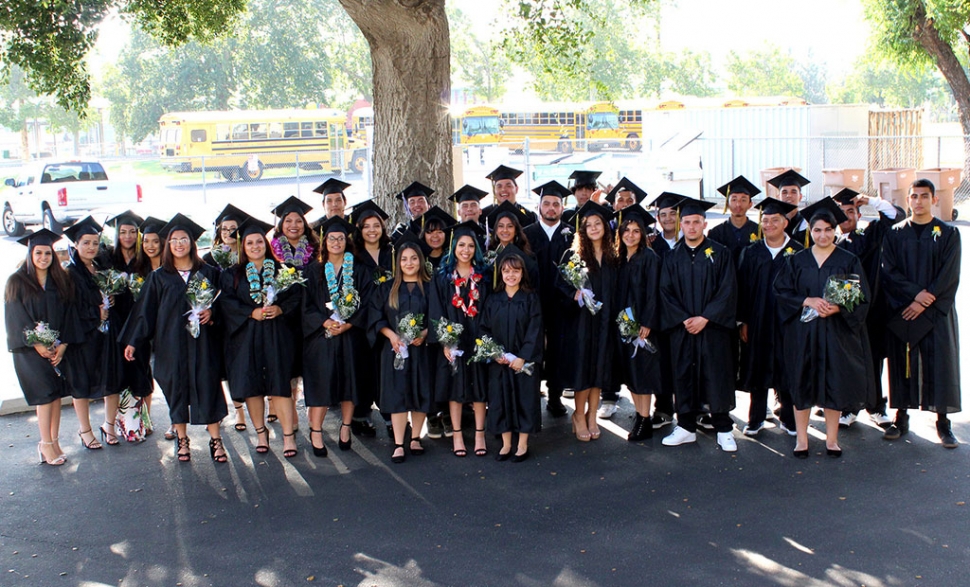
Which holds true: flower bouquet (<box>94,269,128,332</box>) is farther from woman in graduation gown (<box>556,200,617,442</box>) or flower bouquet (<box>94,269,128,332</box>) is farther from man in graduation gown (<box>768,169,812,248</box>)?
man in graduation gown (<box>768,169,812,248</box>)

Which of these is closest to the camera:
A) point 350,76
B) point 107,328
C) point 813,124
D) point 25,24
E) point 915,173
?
point 107,328

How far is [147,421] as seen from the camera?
26.1ft

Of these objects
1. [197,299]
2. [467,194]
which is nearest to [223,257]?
[197,299]

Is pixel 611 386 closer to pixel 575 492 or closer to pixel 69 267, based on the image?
pixel 575 492

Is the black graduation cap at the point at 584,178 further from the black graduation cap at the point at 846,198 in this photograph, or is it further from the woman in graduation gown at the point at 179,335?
the woman in graduation gown at the point at 179,335

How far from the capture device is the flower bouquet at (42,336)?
23.0 ft

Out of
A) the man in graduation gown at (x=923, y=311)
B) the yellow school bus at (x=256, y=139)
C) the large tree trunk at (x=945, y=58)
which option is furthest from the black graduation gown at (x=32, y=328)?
the yellow school bus at (x=256, y=139)

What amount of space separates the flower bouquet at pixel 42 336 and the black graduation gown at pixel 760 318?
5.28 m

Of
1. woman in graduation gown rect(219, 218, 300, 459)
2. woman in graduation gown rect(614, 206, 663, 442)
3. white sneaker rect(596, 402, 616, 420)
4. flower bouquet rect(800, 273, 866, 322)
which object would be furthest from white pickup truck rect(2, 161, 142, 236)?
flower bouquet rect(800, 273, 866, 322)

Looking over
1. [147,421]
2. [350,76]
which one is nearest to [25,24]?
[147,421]

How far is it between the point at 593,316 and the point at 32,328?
4248mm

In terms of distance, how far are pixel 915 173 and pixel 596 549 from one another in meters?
17.7

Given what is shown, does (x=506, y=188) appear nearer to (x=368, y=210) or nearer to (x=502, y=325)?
(x=368, y=210)

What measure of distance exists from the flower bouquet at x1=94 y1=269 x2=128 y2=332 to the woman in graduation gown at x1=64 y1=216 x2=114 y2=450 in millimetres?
27
